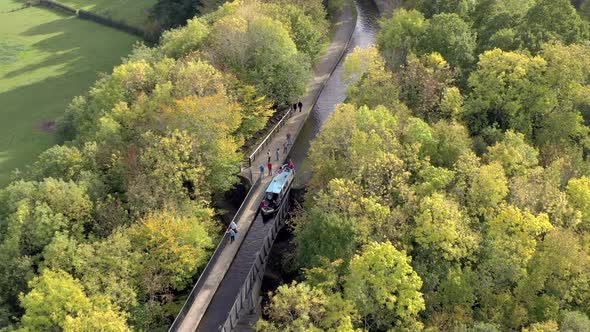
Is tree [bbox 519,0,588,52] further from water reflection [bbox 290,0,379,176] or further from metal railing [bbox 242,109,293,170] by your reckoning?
metal railing [bbox 242,109,293,170]

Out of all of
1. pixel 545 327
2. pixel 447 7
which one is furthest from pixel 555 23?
pixel 545 327

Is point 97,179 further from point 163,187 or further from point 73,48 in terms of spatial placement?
point 73,48

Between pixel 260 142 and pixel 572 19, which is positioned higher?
pixel 572 19

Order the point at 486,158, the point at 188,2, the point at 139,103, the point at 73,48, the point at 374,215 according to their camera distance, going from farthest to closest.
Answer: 1. the point at 73,48
2. the point at 188,2
3. the point at 139,103
4. the point at 486,158
5. the point at 374,215

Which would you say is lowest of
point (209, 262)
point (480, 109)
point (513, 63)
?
point (209, 262)

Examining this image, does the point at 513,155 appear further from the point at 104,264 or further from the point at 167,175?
the point at 104,264

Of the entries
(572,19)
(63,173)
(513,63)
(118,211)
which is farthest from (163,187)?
(572,19)

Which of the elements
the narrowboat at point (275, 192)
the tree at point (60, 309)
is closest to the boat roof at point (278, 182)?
the narrowboat at point (275, 192)
